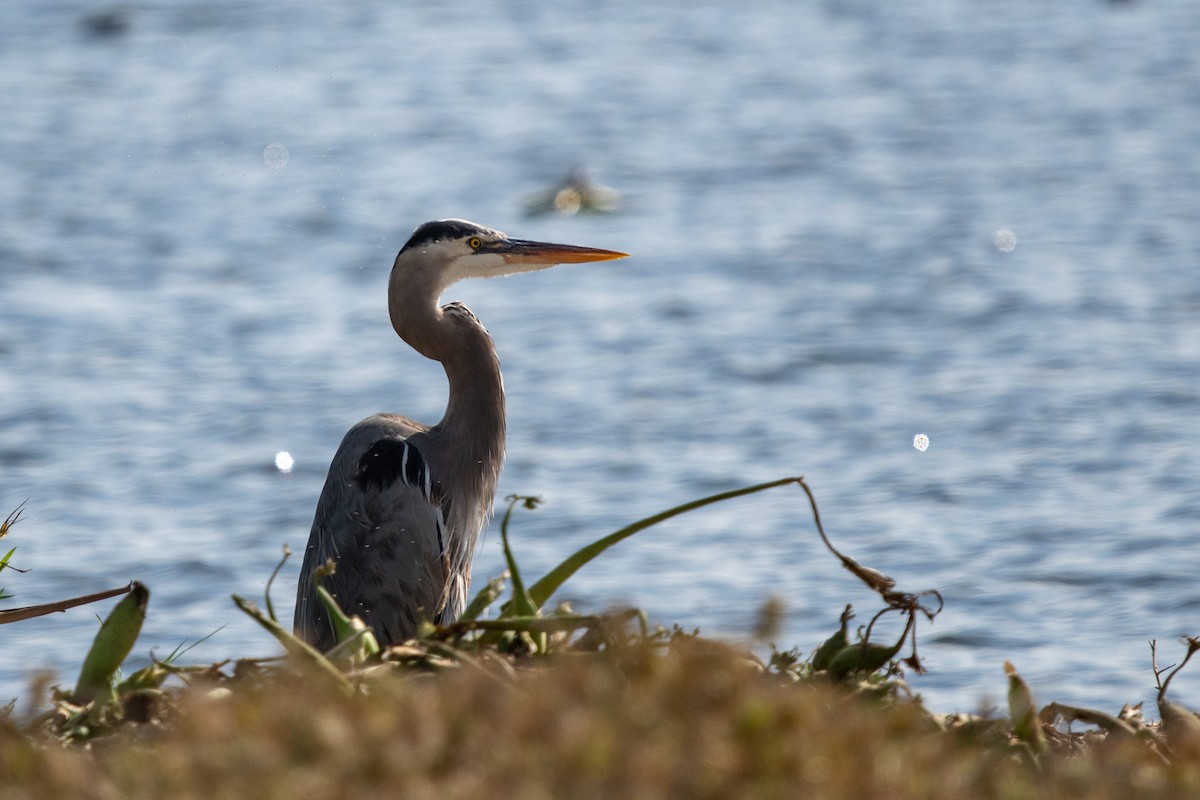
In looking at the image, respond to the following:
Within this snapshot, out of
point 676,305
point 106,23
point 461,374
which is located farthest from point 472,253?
point 106,23

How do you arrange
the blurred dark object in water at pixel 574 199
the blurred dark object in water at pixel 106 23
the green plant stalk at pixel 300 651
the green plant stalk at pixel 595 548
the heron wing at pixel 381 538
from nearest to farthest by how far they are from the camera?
1. the green plant stalk at pixel 300 651
2. the green plant stalk at pixel 595 548
3. the heron wing at pixel 381 538
4. the blurred dark object in water at pixel 574 199
5. the blurred dark object in water at pixel 106 23

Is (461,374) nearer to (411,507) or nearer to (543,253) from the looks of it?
(411,507)

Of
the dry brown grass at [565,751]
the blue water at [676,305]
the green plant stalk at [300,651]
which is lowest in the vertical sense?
the blue water at [676,305]

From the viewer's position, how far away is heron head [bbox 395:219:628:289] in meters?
6.27

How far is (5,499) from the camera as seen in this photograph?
932 cm

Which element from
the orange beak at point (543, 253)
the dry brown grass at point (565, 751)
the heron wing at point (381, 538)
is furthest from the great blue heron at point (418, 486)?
the dry brown grass at point (565, 751)

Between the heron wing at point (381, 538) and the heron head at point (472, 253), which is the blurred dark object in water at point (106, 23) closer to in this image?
the heron head at point (472, 253)

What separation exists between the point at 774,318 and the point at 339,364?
302 centimetres

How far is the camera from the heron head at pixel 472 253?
6.27 m

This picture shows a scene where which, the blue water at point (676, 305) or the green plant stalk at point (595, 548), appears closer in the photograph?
the green plant stalk at point (595, 548)

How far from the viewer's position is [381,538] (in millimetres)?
6078

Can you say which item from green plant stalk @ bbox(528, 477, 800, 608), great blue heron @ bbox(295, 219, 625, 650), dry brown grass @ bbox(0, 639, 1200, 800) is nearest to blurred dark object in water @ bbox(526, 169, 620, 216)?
great blue heron @ bbox(295, 219, 625, 650)

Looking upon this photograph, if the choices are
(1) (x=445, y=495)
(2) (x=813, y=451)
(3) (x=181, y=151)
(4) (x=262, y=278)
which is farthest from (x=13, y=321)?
(1) (x=445, y=495)

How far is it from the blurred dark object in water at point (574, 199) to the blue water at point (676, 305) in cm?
21
